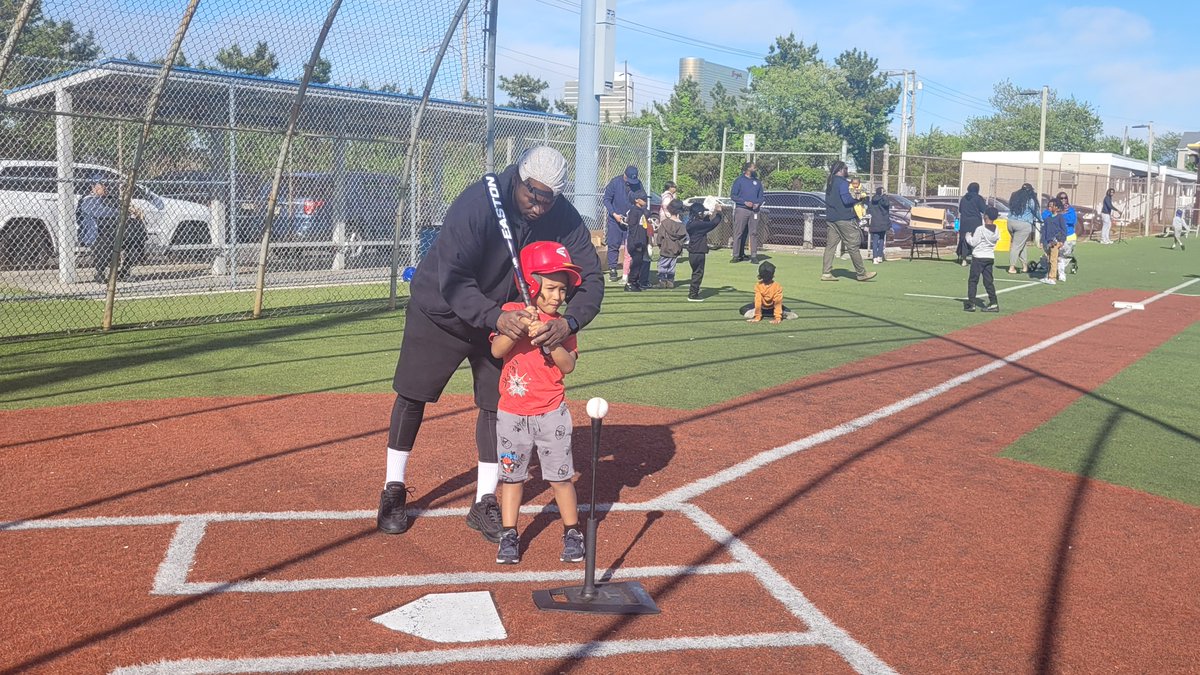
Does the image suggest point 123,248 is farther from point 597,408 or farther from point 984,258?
point 984,258

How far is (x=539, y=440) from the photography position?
15.8 feet

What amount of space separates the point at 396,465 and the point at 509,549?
0.81m

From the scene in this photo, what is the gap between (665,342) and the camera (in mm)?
11828

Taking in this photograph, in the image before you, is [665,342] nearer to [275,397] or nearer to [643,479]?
[275,397]

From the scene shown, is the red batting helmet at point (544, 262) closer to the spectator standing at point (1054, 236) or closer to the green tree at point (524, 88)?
the spectator standing at point (1054, 236)

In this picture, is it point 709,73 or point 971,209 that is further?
point 709,73

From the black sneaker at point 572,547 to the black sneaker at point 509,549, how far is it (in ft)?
0.72

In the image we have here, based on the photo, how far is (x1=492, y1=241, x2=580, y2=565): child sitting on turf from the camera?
4723mm

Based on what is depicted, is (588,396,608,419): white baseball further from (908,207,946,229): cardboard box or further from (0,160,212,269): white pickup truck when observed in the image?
(908,207,946,229): cardboard box

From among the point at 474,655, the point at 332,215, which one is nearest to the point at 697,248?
the point at 332,215

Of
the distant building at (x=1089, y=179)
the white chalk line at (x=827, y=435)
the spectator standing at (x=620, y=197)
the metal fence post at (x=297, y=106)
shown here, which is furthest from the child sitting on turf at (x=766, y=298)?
the distant building at (x=1089, y=179)

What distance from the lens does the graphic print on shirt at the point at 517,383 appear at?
15.7 ft

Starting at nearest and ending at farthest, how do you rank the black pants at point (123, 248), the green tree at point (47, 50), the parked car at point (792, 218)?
the green tree at point (47, 50) → the black pants at point (123, 248) → the parked car at point (792, 218)

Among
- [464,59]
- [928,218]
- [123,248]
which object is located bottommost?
[123,248]
